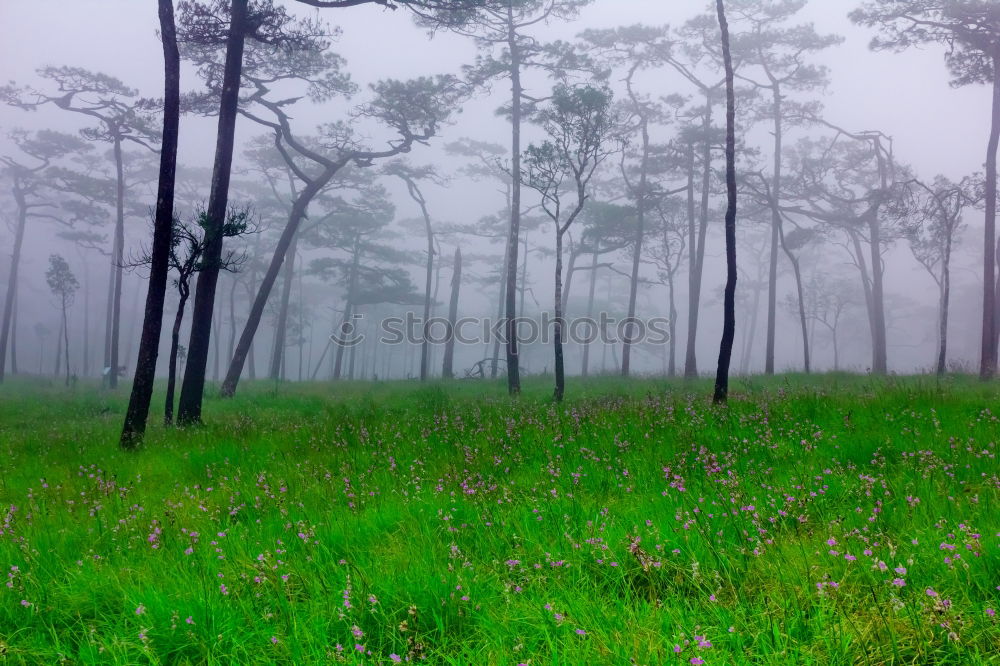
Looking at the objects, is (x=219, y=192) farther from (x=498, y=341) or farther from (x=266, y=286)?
(x=498, y=341)

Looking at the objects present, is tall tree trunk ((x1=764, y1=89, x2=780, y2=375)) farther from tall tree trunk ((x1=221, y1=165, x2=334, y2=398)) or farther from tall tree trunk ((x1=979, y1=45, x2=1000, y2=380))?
tall tree trunk ((x1=221, y1=165, x2=334, y2=398))

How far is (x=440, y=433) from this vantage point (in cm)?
708

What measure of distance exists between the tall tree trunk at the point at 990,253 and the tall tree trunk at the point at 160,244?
21.6 meters

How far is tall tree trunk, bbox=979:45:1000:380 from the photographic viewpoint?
626 inches

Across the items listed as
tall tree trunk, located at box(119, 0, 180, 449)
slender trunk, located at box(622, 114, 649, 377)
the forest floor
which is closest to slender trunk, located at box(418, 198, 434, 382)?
slender trunk, located at box(622, 114, 649, 377)

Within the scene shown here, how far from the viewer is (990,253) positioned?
1636 centimetres

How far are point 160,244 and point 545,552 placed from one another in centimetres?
866

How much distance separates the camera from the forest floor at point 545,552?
6.67ft

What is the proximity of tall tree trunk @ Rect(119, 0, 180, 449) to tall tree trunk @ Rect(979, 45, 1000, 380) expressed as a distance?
21.6 meters

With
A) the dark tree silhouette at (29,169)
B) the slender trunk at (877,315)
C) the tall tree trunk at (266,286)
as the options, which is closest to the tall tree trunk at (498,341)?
the tall tree trunk at (266,286)

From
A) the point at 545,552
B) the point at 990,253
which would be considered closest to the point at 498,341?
the point at 990,253

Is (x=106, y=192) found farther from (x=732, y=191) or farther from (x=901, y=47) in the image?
(x=901, y=47)

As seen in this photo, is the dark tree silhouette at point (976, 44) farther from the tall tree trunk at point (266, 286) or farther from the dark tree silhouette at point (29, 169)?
the dark tree silhouette at point (29, 169)

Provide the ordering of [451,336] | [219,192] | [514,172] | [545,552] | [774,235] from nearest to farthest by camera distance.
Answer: [545,552] → [219,192] → [514,172] → [774,235] → [451,336]
